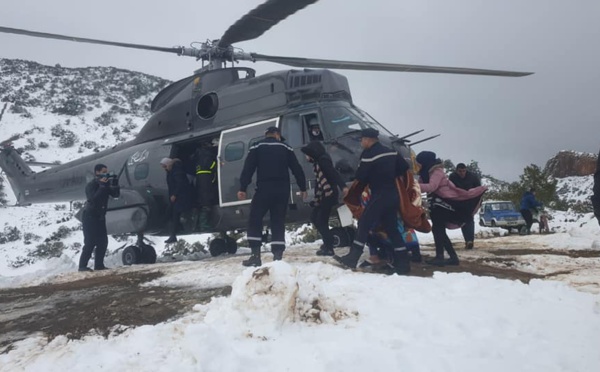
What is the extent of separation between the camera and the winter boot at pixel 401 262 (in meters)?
4.80

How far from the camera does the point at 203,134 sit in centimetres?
857

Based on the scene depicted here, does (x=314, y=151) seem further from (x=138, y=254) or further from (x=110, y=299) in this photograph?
(x=138, y=254)

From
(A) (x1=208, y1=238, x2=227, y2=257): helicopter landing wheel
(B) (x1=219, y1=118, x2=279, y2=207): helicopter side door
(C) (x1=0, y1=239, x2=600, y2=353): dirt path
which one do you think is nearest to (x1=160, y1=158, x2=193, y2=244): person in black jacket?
(B) (x1=219, y1=118, x2=279, y2=207): helicopter side door

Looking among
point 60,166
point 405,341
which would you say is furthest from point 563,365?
point 60,166

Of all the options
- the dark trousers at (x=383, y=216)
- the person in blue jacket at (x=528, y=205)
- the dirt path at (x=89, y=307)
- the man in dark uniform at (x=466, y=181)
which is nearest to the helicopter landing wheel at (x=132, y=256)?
the dirt path at (x=89, y=307)

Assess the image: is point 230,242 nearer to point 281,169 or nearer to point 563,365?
point 281,169

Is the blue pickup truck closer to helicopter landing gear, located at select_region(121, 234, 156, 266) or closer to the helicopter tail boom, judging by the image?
helicopter landing gear, located at select_region(121, 234, 156, 266)

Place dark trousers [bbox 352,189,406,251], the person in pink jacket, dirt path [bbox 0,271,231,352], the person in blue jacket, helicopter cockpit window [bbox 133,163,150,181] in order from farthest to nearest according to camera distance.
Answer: the person in blue jacket < helicopter cockpit window [bbox 133,163,150,181] < the person in pink jacket < dark trousers [bbox 352,189,406,251] < dirt path [bbox 0,271,231,352]

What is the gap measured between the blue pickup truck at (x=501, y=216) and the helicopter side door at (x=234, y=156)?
15.3 m

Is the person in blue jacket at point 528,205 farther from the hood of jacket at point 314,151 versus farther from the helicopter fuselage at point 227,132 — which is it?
the hood of jacket at point 314,151

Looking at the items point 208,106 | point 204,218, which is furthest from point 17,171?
point 204,218

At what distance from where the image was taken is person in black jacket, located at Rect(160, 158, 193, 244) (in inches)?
331

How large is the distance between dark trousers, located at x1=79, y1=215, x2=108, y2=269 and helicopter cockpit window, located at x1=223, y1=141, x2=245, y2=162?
7.50ft

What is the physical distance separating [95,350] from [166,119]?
7.17 m
